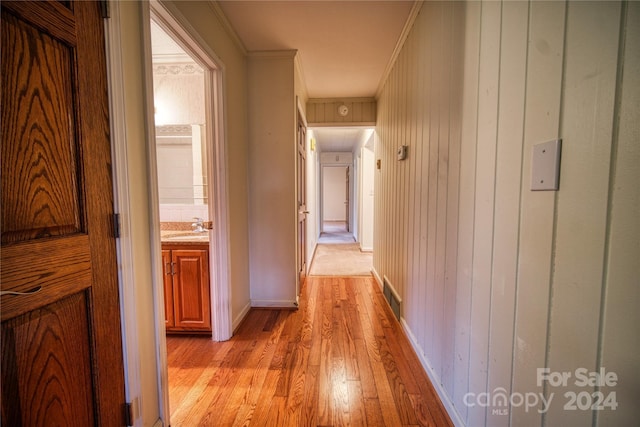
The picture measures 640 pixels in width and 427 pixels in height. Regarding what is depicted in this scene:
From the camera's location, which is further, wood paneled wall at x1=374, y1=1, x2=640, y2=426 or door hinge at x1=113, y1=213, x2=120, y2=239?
door hinge at x1=113, y1=213, x2=120, y2=239

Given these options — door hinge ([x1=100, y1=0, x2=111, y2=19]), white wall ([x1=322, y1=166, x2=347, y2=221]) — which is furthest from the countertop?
white wall ([x1=322, y1=166, x2=347, y2=221])

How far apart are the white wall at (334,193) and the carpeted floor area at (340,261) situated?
4.83 meters

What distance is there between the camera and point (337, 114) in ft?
12.2

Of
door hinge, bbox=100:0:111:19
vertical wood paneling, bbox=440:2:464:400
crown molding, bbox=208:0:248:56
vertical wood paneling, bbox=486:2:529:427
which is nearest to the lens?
vertical wood paneling, bbox=486:2:529:427

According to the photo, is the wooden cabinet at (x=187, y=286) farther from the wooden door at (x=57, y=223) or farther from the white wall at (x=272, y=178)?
the wooden door at (x=57, y=223)

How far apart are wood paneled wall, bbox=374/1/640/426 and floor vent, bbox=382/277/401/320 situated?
2.32ft

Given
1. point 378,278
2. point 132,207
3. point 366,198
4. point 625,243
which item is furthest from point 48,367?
point 366,198

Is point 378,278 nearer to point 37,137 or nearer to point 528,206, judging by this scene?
point 528,206

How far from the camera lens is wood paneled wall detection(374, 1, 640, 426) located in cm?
55

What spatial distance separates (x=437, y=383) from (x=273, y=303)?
162cm

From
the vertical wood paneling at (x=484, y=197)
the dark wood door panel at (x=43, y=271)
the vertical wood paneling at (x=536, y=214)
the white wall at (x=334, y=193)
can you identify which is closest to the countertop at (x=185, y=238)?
the dark wood door panel at (x=43, y=271)

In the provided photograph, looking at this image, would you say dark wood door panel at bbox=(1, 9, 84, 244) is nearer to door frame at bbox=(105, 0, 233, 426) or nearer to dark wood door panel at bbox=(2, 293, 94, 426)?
door frame at bbox=(105, 0, 233, 426)

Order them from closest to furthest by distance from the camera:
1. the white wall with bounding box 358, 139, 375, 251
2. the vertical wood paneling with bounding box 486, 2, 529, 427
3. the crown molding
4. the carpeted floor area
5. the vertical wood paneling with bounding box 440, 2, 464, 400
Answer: the vertical wood paneling with bounding box 486, 2, 529, 427
the vertical wood paneling with bounding box 440, 2, 464, 400
the crown molding
the carpeted floor area
the white wall with bounding box 358, 139, 375, 251

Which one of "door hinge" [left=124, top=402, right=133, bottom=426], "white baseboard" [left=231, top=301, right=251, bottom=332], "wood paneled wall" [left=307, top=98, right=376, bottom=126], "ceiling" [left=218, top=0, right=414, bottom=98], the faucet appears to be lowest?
"white baseboard" [left=231, top=301, right=251, bottom=332]
